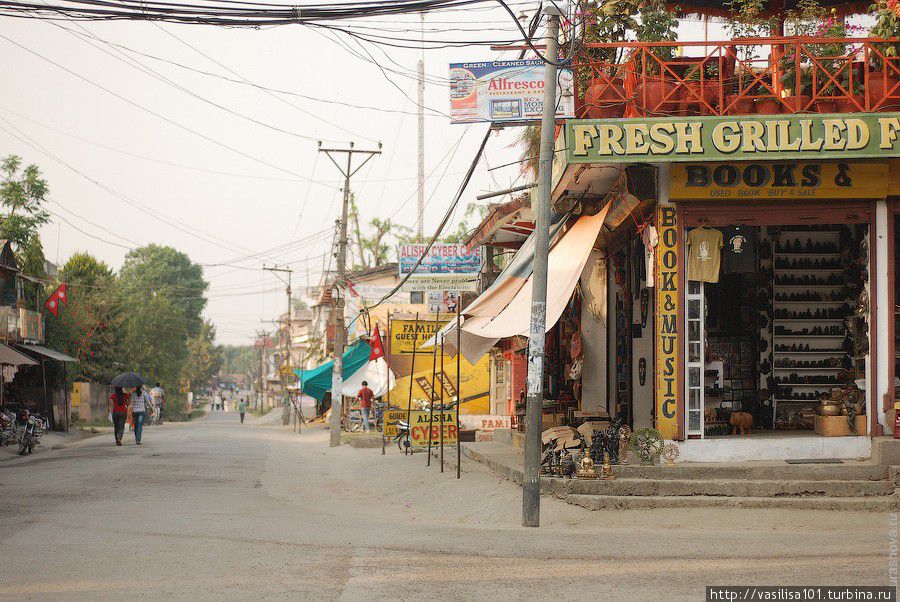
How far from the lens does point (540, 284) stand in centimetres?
1185

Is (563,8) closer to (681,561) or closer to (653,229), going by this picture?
(653,229)

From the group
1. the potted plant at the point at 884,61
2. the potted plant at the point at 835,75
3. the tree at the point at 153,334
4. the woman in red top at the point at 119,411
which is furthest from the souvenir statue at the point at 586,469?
the tree at the point at 153,334

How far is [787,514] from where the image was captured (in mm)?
11570

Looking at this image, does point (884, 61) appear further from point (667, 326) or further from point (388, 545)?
point (388, 545)

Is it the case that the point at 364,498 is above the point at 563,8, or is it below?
below

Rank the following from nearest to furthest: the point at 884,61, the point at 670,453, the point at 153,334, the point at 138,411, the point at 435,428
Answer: the point at 884,61 < the point at 670,453 < the point at 435,428 < the point at 138,411 < the point at 153,334

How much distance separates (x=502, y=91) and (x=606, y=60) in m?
2.30

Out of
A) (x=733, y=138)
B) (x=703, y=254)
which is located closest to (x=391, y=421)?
(x=703, y=254)

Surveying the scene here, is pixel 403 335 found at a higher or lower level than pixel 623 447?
higher

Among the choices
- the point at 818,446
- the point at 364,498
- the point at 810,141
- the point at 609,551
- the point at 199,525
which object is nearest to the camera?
the point at 609,551

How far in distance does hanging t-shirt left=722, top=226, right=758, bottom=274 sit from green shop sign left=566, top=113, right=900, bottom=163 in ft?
8.75

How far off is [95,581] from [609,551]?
16.5 ft

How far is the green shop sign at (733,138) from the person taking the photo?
1234 centimetres

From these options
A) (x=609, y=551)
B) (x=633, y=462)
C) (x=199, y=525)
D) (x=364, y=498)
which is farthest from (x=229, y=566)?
(x=364, y=498)
